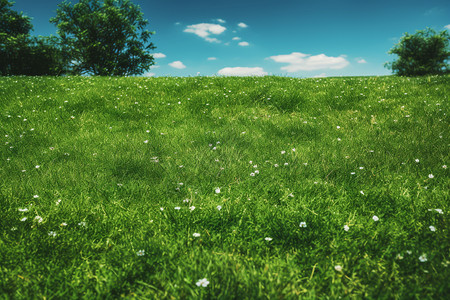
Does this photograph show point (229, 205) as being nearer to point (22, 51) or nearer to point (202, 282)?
point (202, 282)

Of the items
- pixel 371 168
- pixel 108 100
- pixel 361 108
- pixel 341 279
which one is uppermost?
pixel 108 100

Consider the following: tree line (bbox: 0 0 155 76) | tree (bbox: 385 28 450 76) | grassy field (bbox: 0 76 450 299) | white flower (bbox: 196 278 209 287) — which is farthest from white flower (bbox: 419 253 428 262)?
tree (bbox: 385 28 450 76)

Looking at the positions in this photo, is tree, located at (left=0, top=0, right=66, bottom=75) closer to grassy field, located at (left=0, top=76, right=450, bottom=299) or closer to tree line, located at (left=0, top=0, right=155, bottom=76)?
tree line, located at (left=0, top=0, right=155, bottom=76)

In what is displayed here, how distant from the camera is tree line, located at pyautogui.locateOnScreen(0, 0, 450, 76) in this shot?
3234 cm

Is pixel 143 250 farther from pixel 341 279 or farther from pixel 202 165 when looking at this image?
pixel 202 165

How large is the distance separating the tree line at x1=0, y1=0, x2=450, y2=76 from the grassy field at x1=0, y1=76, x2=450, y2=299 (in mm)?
33301

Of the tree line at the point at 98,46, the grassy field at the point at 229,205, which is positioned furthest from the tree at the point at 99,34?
the grassy field at the point at 229,205

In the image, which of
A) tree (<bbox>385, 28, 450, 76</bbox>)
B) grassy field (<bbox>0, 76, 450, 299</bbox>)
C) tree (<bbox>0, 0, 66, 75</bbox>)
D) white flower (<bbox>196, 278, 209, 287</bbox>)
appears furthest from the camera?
tree (<bbox>385, 28, 450, 76</bbox>)

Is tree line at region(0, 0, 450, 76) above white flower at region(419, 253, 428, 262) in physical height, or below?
above

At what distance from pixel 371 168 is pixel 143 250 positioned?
3720 millimetres

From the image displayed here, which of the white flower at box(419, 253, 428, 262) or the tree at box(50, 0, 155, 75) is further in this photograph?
the tree at box(50, 0, 155, 75)

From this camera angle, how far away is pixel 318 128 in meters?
5.94

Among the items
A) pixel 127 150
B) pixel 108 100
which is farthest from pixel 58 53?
pixel 127 150

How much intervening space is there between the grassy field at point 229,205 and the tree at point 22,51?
32660 millimetres
